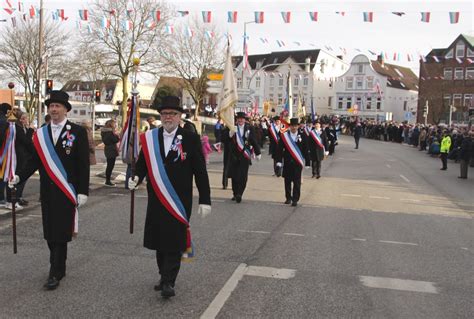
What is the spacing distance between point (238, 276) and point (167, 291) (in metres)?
1.06

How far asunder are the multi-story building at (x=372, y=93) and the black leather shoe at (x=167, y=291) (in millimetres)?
72390

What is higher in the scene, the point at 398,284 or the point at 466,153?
the point at 466,153

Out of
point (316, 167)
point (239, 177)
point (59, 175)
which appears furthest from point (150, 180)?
point (316, 167)

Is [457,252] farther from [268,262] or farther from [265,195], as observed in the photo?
[265,195]

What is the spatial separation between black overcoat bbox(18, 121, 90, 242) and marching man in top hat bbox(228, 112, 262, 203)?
19.5ft

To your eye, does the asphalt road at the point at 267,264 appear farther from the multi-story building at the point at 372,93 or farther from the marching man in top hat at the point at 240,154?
the multi-story building at the point at 372,93

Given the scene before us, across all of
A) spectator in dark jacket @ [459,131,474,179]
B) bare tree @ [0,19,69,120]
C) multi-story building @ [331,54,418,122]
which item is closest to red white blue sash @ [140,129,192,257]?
spectator in dark jacket @ [459,131,474,179]

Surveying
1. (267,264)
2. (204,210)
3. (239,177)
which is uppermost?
(204,210)

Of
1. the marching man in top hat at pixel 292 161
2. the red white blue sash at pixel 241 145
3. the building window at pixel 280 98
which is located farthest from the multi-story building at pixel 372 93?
the marching man in top hat at pixel 292 161

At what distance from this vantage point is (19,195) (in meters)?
9.84

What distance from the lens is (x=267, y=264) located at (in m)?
6.27

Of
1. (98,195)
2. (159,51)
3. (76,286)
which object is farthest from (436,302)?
(159,51)

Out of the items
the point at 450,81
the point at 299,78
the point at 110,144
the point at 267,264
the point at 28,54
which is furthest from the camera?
the point at 299,78

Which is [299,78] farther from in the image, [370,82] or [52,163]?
[52,163]
